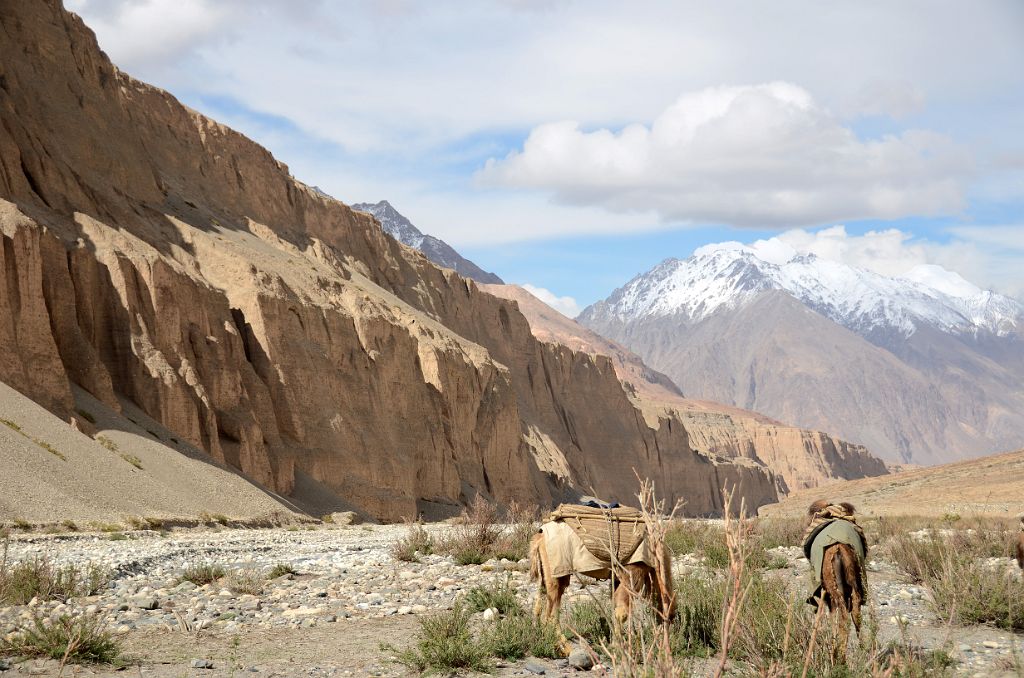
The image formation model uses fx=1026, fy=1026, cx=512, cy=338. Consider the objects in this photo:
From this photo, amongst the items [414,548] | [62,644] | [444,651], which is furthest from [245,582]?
[444,651]

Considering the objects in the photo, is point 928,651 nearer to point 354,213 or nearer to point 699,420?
point 354,213

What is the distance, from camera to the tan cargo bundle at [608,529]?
31.2 ft

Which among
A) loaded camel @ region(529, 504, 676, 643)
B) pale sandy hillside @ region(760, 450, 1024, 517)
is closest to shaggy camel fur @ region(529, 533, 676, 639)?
loaded camel @ region(529, 504, 676, 643)

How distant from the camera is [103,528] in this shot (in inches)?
900

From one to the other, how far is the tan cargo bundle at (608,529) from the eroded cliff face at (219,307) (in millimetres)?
24596

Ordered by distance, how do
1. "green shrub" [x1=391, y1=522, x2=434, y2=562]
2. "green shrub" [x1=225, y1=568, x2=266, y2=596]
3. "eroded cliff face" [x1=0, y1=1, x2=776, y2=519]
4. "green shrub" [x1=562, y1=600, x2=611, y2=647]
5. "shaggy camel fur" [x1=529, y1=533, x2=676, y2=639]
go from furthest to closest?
"eroded cliff face" [x1=0, y1=1, x2=776, y2=519], "green shrub" [x1=391, y1=522, x2=434, y2=562], "green shrub" [x1=225, y1=568, x2=266, y2=596], "green shrub" [x1=562, y1=600, x2=611, y2=647], "shaggy camel fur" [x1=529, y1=533, x2=676, y2=639]

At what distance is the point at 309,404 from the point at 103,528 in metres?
20.6

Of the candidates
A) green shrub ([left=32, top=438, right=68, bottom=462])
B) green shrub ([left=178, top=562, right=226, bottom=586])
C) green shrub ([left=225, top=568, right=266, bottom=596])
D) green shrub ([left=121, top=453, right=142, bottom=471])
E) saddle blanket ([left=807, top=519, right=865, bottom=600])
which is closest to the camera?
saddle blanket ([left=807, top=519, right=865, bottom=600])

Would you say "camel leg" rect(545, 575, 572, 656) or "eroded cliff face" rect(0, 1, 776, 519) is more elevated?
"eroded cliff face" rect(0, 1, 776, 519)

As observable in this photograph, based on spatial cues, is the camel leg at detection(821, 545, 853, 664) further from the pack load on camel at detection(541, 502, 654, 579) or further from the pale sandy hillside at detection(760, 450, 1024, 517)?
the pale sandy hillside at detection(760, 450, 1024, 517)

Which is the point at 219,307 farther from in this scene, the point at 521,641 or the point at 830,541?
the point at 830,541

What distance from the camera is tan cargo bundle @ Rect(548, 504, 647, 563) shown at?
9516mm

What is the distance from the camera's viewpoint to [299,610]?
40.1 ft

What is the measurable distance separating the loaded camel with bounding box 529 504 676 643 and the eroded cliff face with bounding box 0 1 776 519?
24228 millimetres
